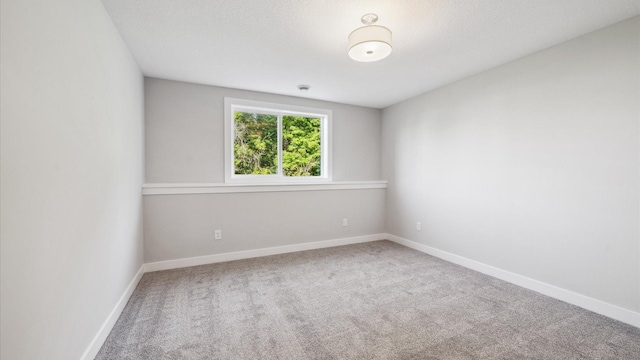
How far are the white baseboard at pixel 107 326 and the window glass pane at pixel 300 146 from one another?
2.31m

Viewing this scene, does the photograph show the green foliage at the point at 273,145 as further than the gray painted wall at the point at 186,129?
Yes

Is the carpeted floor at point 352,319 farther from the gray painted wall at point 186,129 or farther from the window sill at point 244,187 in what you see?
the gray painted wall at point 186,129

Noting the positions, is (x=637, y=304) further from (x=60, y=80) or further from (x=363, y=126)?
(x=60, y=80)

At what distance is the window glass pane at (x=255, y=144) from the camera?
370 cm

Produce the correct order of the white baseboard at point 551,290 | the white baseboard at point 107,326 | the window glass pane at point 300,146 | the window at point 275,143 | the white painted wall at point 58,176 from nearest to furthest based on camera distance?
the white painted wall at point 58,176 < the white baseboard at point 107,326 < the white baseboard at point 551,290 < the window at point 275,143 < the window glass pane at point 300,146

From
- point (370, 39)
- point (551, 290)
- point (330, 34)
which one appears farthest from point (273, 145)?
point (551, 290)

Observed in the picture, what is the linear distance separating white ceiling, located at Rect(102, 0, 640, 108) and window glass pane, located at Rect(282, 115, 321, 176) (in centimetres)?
92

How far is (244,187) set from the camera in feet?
11.7

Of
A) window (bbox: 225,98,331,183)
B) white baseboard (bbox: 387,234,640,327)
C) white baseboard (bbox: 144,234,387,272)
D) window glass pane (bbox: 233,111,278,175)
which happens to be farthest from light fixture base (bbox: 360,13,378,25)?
white baseboard (bbox: 144,234,387,272)

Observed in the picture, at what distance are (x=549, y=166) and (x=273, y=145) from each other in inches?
126

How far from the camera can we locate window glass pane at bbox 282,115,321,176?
4.00 metres

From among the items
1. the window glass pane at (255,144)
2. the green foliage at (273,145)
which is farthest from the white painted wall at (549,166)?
the window glass pane at (255,144)

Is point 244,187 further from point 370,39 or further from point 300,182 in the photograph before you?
point 370,39

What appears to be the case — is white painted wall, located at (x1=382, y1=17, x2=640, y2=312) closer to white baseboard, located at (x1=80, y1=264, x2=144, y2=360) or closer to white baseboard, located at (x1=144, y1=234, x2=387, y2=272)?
white baseboard, located at (x1=144, y1=234, x2=387, y2=272)
